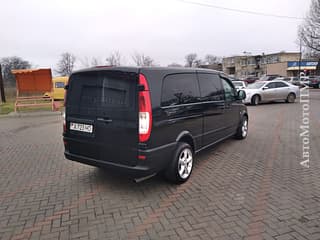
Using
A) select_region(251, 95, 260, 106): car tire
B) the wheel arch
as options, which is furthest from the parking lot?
select_region(251, 95, 260, 106): car tire

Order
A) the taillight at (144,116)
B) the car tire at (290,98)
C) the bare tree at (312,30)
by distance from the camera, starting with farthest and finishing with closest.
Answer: the bare tree at (312,30) → the car tire at (290,98) → the taillight at (144,116)

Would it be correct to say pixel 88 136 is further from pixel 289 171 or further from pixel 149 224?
pixel 289 171

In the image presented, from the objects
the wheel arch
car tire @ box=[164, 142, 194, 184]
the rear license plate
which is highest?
the rear license plate

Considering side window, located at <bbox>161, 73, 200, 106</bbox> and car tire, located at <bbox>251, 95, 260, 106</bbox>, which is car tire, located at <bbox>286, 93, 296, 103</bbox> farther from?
side window, located at <bbox>161, 73, 200, 106</bbox>

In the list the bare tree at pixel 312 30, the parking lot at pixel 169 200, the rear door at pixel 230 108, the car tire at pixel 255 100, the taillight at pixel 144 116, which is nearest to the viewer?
the parking lot at pixel 169 200

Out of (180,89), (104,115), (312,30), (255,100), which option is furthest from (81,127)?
(312,30)

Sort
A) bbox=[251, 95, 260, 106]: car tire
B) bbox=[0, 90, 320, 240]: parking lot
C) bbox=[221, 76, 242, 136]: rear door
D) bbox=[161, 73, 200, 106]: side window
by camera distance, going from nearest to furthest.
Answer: bbox=[0, 90, 320, 240]: parking lot < bbox=[161, 73, 200, 106]: side window < bbox=[221, 76, 242, 136]: rear door < bbox=[251, 95, 260, 106]: car tire

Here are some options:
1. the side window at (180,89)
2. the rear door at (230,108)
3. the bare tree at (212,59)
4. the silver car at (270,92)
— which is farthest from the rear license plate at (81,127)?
the bare tree at (212,59)

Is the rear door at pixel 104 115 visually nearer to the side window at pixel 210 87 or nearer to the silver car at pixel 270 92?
the side window at pixel 210 87

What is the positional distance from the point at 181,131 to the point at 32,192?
2481 millimetres

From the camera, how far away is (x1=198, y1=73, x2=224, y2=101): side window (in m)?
4.30

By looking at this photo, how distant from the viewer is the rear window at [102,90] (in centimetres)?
307

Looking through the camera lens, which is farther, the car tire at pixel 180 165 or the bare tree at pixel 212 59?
the bare tree at pixel 212 59

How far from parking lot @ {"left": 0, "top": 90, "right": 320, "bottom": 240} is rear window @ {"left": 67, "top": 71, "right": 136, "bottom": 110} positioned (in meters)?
1.35
